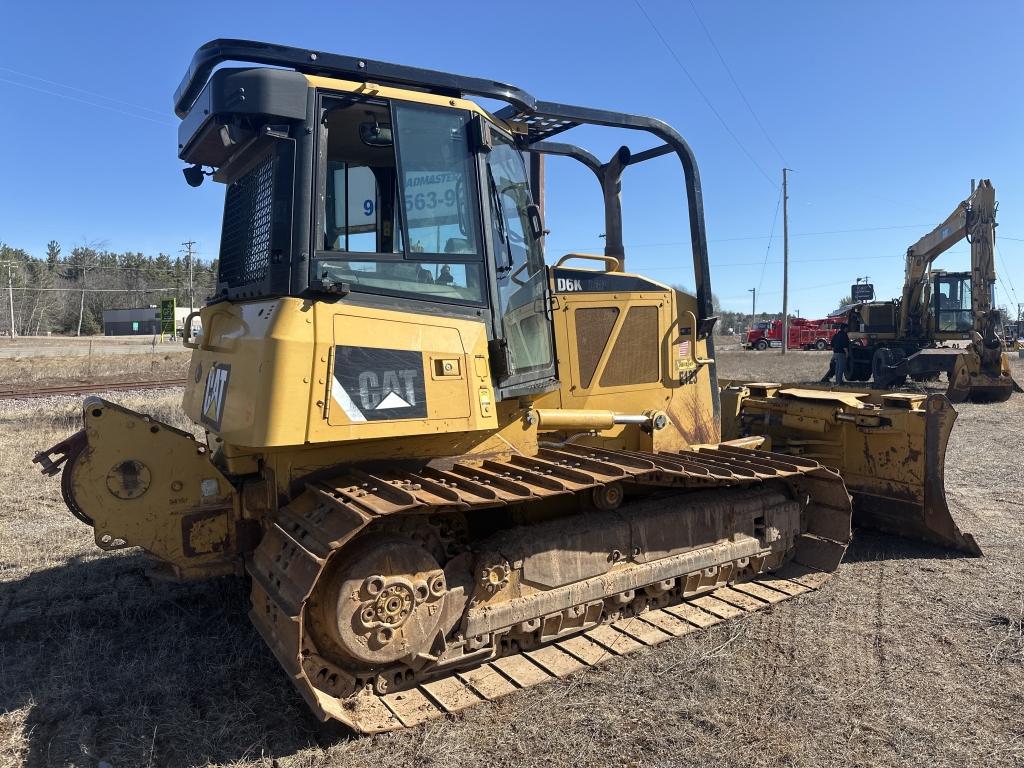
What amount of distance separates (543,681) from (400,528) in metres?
1.15

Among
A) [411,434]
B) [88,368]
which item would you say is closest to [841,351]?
[411,434]

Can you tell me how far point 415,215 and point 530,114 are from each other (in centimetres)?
113

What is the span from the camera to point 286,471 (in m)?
3.66

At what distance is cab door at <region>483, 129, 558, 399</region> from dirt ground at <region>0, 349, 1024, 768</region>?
1.71 metres

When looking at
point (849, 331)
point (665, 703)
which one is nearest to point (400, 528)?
point (665, 703)

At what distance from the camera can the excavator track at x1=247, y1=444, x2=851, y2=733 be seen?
332 centimetres

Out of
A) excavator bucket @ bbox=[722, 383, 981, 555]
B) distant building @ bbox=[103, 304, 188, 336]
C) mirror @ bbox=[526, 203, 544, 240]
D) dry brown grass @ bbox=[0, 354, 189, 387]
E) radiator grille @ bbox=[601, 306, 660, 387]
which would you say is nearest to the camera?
mirror @ bbox=[526, 203, 544, 240]

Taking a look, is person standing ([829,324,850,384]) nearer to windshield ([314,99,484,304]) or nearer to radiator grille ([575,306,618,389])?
radiator grille ([575,306,618,389])

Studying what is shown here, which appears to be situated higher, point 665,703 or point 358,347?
point 358,347

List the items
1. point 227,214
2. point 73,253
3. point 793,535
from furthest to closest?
point 73,253 < point 793,535 < point 227,214

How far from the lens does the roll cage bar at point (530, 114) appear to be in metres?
3.41

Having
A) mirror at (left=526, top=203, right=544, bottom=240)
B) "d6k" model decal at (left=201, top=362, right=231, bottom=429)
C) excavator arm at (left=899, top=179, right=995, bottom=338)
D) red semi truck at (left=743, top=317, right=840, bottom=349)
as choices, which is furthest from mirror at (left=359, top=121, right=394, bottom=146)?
red semi truck at (left=743, top=317, right=840, bottom=349)

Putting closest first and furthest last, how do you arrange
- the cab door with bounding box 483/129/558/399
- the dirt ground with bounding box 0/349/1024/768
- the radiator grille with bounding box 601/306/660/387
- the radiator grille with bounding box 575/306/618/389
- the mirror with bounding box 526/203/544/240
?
the dirt ground with bounding box 0/349/1024/768
the cab door with bounding box 483/129/558/399
the mirror with bounding box 526/203/544/240
the radiator grille with bounding box 575/306/618/389
the radiator grille with bounding box 601/306/660/387

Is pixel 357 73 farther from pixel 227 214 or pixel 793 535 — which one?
pixel 793 535
